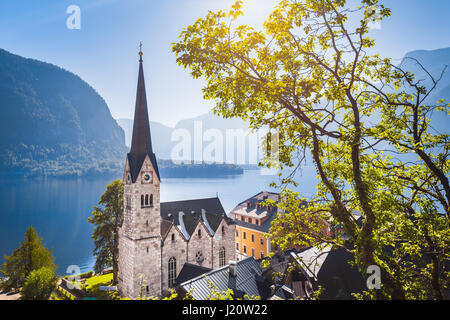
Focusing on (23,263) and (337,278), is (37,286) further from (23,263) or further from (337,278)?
(337,278)

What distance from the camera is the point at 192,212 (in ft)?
119

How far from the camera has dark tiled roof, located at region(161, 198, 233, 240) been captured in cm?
3406

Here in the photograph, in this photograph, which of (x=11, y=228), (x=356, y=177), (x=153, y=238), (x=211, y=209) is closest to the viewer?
(x=356, y=177)

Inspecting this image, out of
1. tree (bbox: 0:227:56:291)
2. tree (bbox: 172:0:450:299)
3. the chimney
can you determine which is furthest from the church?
tree (bbox: 172:0:450:299)

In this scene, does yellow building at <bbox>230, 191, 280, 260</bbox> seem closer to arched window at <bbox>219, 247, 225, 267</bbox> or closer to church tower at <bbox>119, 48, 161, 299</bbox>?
arched window at <bbox>219, 247, 225, 267</bbox>

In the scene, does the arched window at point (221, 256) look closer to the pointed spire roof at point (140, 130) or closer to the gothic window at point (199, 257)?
the gothic window at point (199, 257)

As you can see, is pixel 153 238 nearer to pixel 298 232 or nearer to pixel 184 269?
pixel 184 269

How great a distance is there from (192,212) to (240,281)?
16636 mm

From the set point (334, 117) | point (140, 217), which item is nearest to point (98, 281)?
point (140, 217)

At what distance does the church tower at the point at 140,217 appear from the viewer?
1065 inches
